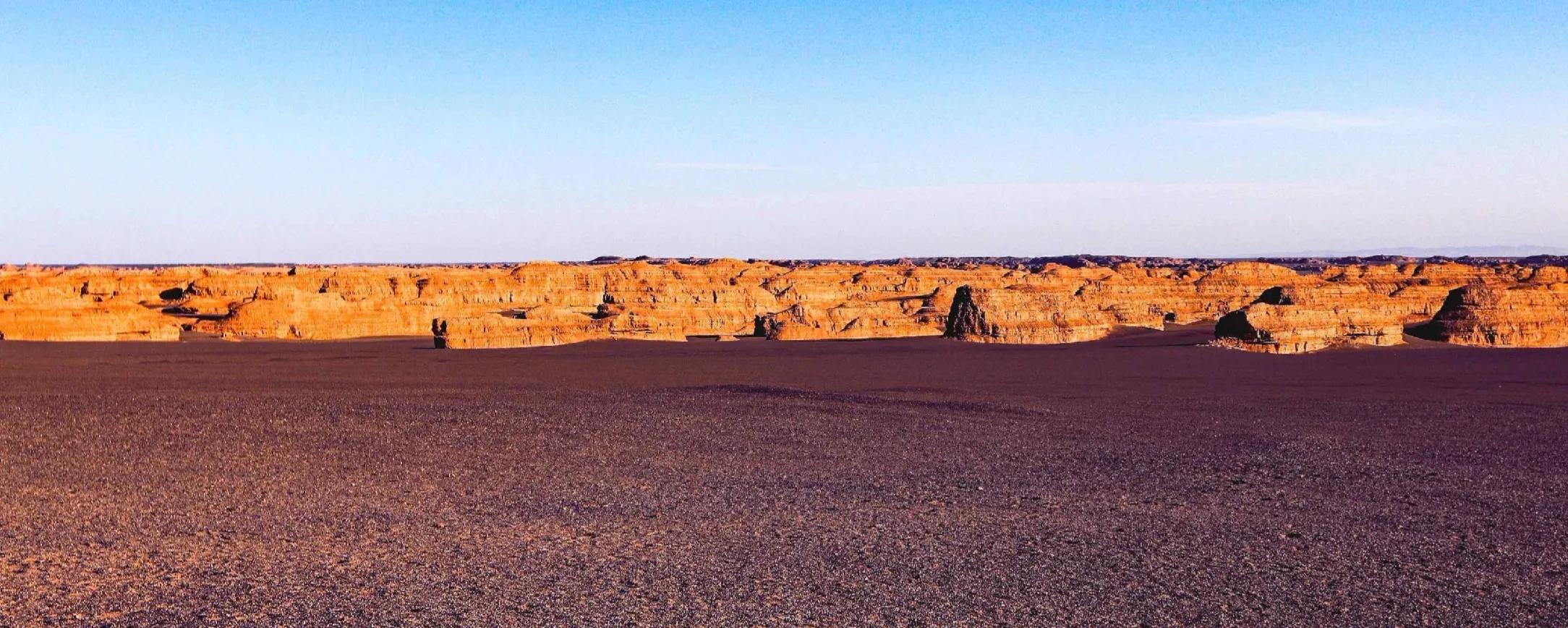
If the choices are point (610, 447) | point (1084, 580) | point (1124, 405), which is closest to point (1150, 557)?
point (1084, 580)

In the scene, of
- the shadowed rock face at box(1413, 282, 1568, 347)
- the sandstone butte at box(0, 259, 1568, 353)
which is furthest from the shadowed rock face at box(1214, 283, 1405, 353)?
the shadowed rock face at box(1413, 282, 1568, 347)

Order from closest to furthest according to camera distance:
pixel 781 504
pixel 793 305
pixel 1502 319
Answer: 1. pixel 781 504
2. pixel 1502 319
3. pixel 793 305

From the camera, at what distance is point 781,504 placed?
46.7 ft

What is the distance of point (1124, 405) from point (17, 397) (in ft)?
67.7

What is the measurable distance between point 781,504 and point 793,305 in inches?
1858

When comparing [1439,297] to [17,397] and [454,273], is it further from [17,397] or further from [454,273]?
[17,397]

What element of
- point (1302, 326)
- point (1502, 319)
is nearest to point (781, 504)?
point (1302, 326)

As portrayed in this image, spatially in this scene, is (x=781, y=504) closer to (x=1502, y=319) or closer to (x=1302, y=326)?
(x=1302, y=326)

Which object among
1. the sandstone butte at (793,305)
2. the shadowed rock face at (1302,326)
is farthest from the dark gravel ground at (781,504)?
the sandstone butte at (793,305)

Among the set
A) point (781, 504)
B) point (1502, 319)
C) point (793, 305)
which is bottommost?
point (781, 504)

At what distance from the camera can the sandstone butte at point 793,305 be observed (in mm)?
41406

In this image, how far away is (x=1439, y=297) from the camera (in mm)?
56188

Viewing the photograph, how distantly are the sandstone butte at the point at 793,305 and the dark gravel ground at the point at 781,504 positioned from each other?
44.9 feet

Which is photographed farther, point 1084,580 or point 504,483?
point 504,483
